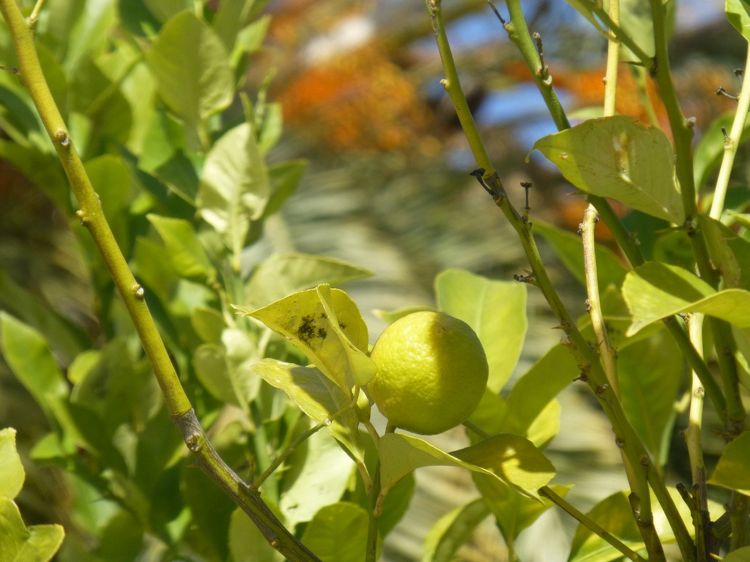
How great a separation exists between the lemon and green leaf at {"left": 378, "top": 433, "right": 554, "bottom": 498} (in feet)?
0.04

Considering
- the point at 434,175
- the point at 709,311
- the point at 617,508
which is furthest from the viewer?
the point at 434,175

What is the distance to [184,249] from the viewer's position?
45 centimetres

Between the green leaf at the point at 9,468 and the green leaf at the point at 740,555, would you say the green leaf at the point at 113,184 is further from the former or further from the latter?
the green leaf at the point at 740,555

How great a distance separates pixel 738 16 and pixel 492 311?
161 mm

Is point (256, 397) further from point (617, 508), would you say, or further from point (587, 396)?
point (587, 396)

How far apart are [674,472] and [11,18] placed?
1734mm

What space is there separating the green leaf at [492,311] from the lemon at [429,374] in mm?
101

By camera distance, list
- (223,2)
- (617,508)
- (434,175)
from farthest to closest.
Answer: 1. (434,175)
2. (223,2)
3. (617,508)

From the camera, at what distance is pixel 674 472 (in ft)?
5.94

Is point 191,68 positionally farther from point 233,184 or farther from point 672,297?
point 672,297

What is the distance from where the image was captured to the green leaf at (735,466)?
30cm

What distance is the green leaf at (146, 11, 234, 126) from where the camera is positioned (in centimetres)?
46

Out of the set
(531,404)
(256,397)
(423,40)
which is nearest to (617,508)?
(531,404)

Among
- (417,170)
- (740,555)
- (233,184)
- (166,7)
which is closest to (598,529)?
(740,555)
